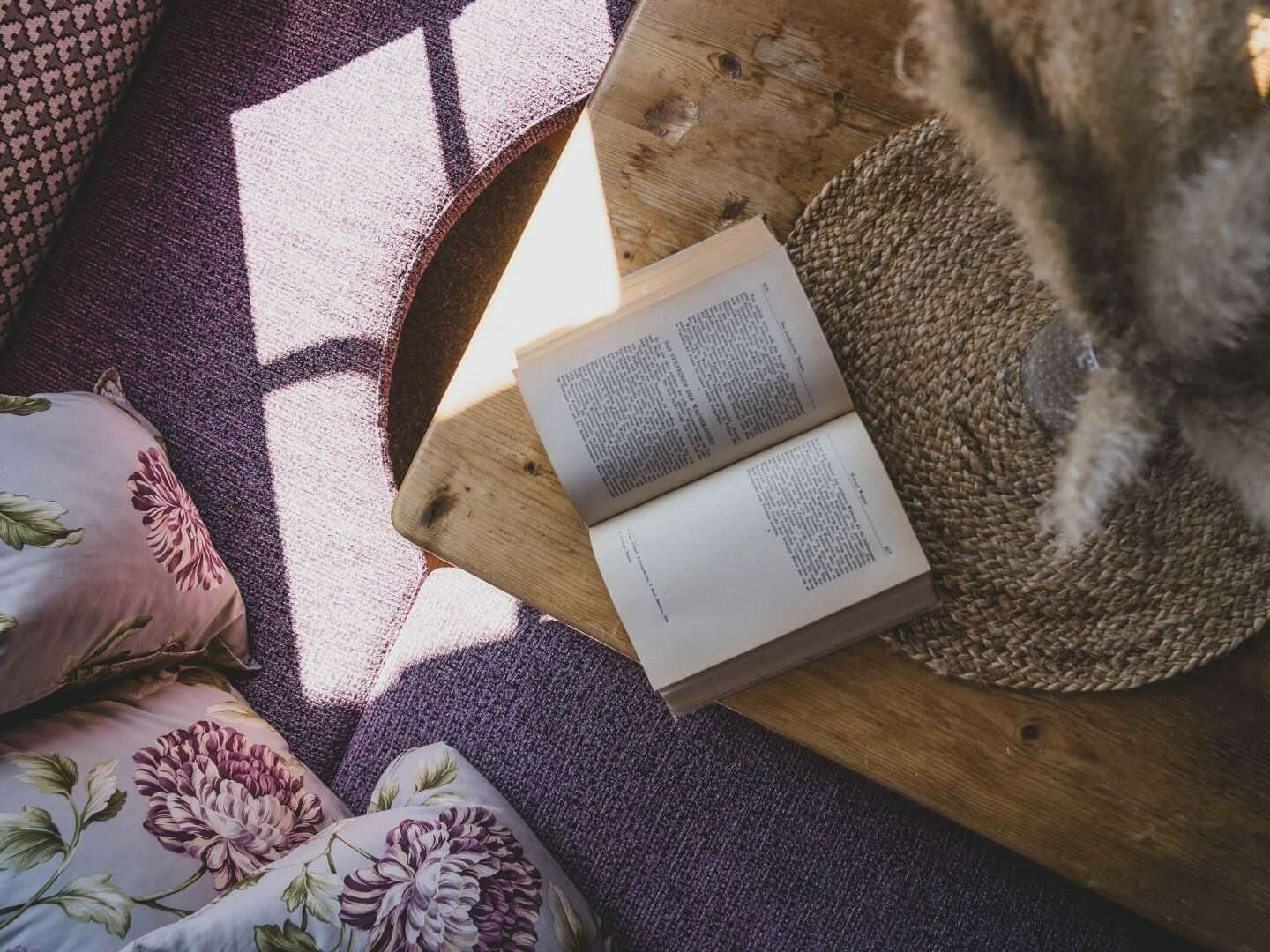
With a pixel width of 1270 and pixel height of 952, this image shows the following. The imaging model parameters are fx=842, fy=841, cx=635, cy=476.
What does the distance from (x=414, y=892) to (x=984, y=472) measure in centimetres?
62

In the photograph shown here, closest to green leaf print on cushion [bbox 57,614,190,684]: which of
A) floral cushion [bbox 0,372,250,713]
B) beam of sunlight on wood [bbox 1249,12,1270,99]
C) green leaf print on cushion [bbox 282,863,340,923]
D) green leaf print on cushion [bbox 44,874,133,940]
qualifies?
floral cushion [bbox 0,372,250,713]

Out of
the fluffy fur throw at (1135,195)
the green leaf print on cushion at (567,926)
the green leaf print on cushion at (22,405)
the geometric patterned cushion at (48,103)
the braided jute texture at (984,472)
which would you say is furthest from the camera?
the geometric patterned cushion at (48,103)

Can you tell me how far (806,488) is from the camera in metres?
0.70

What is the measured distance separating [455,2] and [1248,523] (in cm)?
110

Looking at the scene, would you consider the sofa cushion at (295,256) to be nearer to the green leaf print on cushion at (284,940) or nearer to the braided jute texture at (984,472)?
the green leaf print on cushion at (284,940)

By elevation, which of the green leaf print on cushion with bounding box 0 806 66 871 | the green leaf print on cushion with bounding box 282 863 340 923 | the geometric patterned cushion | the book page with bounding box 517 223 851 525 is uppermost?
the geometric patterned cushion

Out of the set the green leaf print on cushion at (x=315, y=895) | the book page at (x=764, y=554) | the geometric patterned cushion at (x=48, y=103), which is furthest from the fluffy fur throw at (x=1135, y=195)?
the geometric patterned cushion at (x=48, y=103)

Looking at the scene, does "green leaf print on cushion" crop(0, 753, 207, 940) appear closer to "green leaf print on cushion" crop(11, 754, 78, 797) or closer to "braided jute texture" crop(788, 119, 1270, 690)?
"green leaf print on cushion" crop(11, 754, 78, 797)

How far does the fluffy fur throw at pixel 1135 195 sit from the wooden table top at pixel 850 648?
33cm

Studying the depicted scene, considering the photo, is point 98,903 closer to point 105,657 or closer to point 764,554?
point 105,657

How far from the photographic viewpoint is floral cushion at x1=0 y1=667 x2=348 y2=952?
28.4 inches

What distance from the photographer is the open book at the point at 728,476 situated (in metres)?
0.69

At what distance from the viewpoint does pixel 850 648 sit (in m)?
0.73

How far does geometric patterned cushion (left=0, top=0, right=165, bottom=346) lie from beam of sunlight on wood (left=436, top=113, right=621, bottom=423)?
0.71 meters
